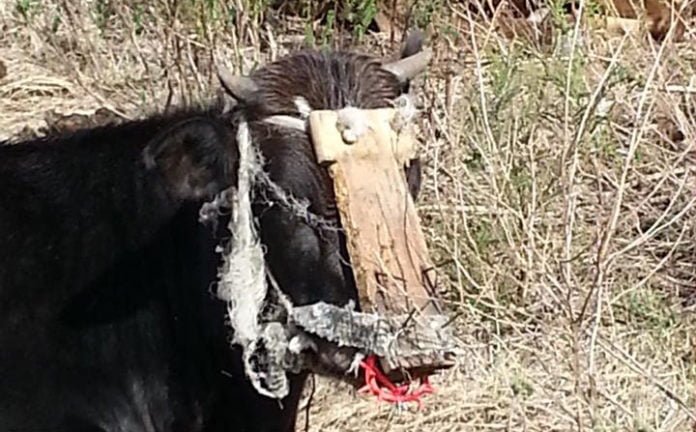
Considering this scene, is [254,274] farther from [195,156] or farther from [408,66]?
[408,66]

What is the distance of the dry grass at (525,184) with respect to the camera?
575 centimetres

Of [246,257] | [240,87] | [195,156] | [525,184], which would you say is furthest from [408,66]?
[525,184]

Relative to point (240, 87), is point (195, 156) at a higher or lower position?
lower

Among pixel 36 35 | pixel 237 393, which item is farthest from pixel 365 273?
pixel 36 35

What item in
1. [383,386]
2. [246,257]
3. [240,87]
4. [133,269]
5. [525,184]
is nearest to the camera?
[383,386]

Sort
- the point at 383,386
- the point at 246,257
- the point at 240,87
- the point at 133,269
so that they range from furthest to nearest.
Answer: the point at 133,269 → the point at 240,87 → the point at 246,257 → the point at 383,386

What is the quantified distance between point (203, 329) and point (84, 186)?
0.56 meters

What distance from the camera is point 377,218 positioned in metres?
4.45

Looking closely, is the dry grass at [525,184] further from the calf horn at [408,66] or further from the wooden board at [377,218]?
the wooden board at [377,218]

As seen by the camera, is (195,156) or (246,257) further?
(195,156)

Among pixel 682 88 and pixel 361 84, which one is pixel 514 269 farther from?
pixel 361 84

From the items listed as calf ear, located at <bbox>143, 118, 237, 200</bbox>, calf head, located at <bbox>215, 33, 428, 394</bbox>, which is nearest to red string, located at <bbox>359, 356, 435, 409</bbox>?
calf head, located at <bbox>215, 33, 428, 394</bbox>

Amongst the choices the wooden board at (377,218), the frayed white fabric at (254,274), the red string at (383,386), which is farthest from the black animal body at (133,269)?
the red string at (383,386)

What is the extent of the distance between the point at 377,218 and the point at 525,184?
7.36 ft
